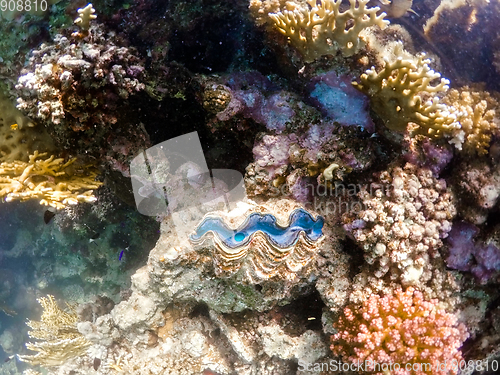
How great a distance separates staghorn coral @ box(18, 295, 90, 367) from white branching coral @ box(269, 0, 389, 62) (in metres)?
4.62

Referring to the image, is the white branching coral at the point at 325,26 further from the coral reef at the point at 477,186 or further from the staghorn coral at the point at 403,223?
the coral reef at the point at 477,186

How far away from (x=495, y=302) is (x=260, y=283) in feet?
8.14

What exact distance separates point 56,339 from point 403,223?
16.3 feet

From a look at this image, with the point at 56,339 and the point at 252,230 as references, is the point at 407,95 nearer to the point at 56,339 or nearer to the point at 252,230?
the point at 252,230

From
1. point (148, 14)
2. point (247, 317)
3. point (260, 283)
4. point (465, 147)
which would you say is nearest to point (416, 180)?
point (465, 147)

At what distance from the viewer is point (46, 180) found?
119 inches

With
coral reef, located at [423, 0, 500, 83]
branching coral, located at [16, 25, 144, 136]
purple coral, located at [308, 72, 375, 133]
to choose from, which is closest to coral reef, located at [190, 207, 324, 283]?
purple coral, located at [308, 72, 375, 133]

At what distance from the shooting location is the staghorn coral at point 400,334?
2602mm

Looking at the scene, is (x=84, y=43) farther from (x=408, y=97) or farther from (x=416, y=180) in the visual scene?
(x=416, y=180)

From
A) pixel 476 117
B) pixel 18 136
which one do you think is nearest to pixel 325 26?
pixel 476 117

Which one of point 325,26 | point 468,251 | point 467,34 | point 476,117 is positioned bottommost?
point 468,251

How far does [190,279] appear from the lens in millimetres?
3092

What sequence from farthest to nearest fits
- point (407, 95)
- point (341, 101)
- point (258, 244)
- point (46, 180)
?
point (46, 180), point (341, 101), point (258, 244), point (407, 95)

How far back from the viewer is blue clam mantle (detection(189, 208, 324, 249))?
2.64m
